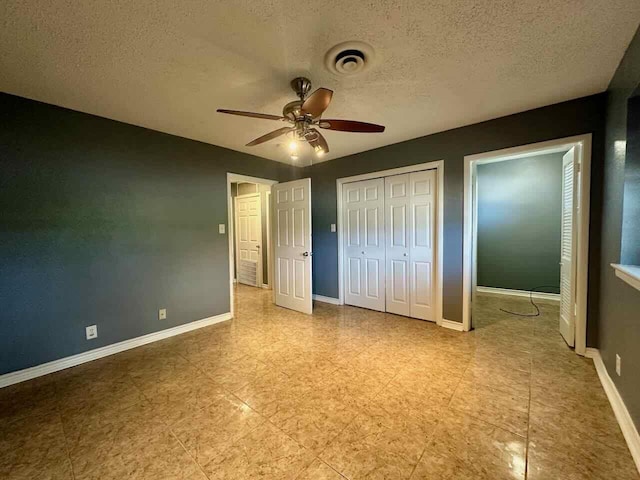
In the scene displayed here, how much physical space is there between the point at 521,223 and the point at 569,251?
215cm

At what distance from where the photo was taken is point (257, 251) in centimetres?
559

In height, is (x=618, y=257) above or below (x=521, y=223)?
below

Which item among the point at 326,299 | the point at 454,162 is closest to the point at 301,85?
the point at 454,162

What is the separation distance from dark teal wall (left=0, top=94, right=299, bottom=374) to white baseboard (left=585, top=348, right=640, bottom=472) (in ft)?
12.5

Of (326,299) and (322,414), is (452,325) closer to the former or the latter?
(326,299)

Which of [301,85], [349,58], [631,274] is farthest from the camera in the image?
[301,85]

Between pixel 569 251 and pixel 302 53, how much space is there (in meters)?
3.15

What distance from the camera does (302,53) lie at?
1.70 metres

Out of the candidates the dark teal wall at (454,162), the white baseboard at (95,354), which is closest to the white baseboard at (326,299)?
the dark teal wall at (454,162)

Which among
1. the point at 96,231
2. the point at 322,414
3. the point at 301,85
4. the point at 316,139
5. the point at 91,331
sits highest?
the point at 301,85

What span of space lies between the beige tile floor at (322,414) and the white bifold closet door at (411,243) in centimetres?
78

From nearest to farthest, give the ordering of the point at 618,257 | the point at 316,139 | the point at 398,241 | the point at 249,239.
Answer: the point at 618,257
the point at 316,139
the point at 398,241
the point at 249,239

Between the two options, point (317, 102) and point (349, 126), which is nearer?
point (317, 102)

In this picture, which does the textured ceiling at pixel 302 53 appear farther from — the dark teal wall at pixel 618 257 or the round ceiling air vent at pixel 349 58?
the dark teal wall at pixel 618 257
